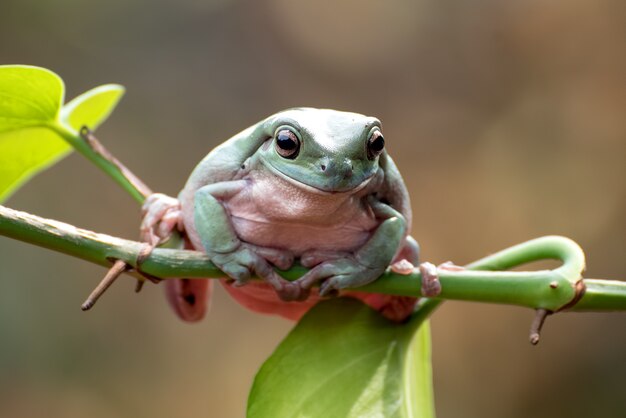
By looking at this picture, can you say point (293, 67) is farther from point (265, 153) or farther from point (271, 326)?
point (265, 153)

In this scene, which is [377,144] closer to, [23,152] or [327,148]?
[327,148]

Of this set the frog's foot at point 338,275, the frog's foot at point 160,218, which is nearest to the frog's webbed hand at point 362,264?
the frog's foot at point 338,275

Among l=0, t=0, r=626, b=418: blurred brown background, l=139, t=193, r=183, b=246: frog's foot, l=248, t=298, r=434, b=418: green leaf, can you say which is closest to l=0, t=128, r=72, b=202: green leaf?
l=139, t=193, r=183, b=246: frog's foot

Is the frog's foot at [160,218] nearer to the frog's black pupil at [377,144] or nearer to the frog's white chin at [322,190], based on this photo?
the frog's white chin at [322,190]

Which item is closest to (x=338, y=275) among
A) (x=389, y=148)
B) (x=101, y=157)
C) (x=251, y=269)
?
(x=251, y=269)

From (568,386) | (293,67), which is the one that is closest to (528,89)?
(293,67)

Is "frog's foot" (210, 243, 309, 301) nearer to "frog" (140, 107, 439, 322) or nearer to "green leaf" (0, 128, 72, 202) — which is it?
"frog" (140, 107, 439, 322)
